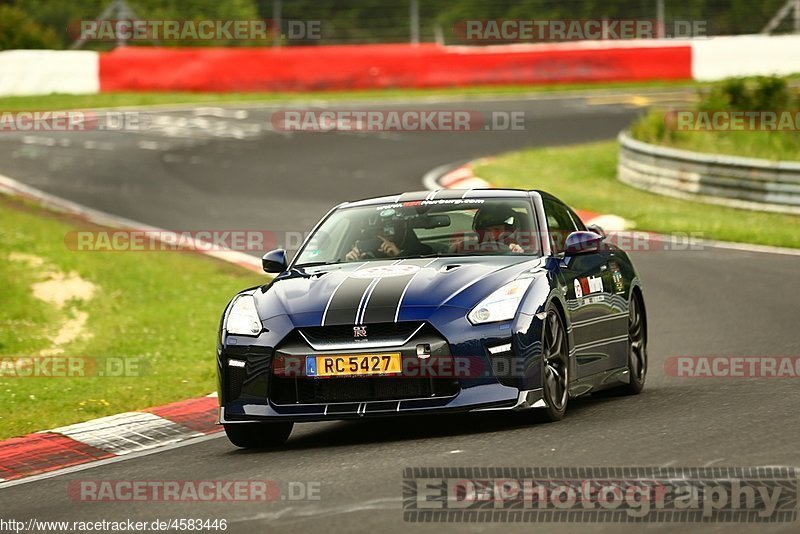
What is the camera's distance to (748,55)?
3575cm

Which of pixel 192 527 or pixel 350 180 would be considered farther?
pixel 350 180

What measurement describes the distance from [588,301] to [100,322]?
607cm

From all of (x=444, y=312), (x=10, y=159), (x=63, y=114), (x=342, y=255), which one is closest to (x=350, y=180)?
(x=10, y=159)

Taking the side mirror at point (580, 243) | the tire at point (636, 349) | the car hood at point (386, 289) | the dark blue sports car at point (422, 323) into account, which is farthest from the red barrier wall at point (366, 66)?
the car hood at point (386, 289)

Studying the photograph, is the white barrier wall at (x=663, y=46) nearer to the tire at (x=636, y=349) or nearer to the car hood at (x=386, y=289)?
the tire at (x=636, y=349)

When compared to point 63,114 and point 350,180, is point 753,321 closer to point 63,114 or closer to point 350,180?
point 350,180

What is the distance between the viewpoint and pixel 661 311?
1366cm

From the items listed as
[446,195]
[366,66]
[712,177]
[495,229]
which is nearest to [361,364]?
[495,229]

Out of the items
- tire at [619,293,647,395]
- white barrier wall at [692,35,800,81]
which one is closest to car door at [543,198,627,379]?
tire at [619,293,647,395]

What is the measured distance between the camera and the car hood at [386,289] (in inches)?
318

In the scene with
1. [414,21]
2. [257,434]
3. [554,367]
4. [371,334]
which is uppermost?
[414,21]

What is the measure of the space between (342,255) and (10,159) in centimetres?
1740

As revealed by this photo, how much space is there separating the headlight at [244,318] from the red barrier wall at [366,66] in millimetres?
28091

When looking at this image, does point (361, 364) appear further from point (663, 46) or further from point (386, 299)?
point (663, 46)
